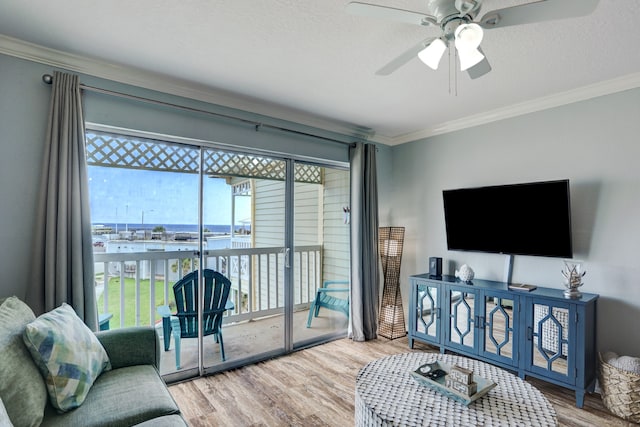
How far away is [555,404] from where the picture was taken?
2461 mm

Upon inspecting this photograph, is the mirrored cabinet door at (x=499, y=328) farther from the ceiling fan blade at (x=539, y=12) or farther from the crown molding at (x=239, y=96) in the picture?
the ceiling fan blade at (x=539, y=12)

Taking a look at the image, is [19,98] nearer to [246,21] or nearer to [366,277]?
[246,21]

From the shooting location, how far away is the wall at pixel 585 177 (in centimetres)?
257

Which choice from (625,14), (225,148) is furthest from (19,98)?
(625,14)

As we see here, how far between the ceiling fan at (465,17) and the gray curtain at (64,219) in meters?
1.97

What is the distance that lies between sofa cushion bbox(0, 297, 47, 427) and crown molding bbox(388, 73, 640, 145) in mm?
3871

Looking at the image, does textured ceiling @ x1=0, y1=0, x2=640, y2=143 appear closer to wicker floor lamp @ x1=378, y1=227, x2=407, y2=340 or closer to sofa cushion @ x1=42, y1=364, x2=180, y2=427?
wicker floor lamp @ x1=378, y1=227, x2=407, y2=340

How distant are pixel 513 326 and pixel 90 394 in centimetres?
298

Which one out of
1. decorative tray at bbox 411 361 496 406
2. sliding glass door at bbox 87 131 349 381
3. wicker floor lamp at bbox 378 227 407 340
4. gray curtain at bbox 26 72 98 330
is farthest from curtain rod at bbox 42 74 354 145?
decorative tray at bbox 411 361 496 406

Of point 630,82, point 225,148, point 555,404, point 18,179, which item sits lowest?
point 555,404

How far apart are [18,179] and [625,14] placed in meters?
3.70

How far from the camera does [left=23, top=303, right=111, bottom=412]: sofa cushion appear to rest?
1478mm

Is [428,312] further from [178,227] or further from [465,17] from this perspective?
[465,17]

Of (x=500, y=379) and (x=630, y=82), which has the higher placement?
(x=630, y=82)
